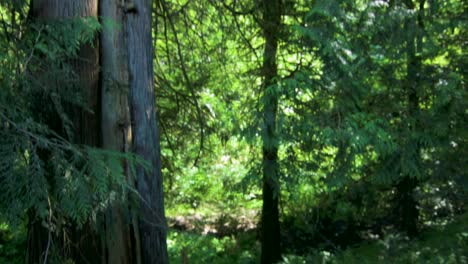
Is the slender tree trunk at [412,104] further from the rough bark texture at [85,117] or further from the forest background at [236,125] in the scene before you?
the rough bark texture at [85,117]

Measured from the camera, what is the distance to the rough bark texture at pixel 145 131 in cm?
399

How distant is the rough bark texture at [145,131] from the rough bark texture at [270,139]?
6.70 ft

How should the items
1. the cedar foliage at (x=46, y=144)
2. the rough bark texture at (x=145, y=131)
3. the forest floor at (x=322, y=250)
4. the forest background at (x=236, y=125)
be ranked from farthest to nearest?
the forest floor at (x=322, y=250), the rough bark texture at (x=145, y=131), the forest background at (x=236, y=125), the cedar foliage at (x=46, y=144)

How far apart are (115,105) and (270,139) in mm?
2550

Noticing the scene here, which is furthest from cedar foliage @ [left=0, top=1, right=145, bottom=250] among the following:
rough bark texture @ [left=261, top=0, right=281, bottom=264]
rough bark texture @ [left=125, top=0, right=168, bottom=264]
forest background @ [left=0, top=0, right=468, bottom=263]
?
rough bark texture @ [left=261, top=0, right=281, bottom=264]

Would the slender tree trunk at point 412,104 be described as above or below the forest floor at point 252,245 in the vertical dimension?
above

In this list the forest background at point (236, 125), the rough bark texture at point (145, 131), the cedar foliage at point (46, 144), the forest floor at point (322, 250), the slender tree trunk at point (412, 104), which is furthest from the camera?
the forest floor at point (322, 250)

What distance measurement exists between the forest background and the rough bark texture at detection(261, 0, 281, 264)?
0.03 metres

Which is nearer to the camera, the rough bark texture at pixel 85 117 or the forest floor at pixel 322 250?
the rough bark texture at pixel 85 117

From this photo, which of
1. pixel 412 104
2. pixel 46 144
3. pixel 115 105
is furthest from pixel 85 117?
pixel 412 104

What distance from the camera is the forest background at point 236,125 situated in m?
3.19

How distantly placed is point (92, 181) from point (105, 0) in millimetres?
1619

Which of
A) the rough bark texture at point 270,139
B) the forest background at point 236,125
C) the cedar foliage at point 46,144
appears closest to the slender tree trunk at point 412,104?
the forest background at point 236,125

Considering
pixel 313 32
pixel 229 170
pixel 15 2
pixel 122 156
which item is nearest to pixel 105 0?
pixel 15 2
